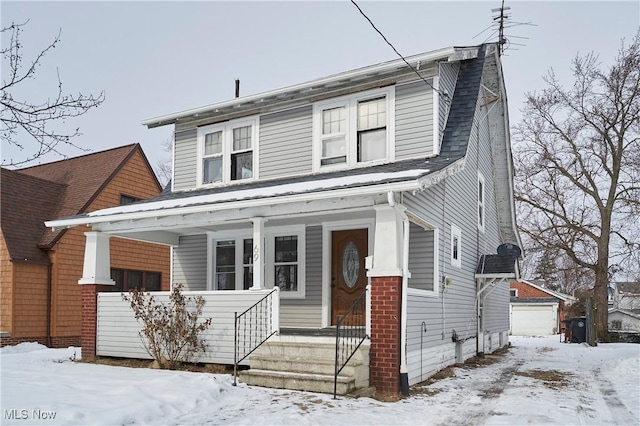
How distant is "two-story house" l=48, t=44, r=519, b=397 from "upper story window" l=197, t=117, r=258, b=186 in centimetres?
4

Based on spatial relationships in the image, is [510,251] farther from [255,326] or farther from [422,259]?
[255,326]

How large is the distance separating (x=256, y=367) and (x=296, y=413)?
259 centimetres

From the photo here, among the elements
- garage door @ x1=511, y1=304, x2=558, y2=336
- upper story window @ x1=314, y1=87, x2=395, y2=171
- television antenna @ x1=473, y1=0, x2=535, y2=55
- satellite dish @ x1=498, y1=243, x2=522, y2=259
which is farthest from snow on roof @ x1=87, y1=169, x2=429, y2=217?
garage door @ x1=511, y1=304, x2=558, y2=336

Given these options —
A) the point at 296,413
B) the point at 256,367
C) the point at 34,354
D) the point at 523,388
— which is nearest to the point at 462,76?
the point at 523,388

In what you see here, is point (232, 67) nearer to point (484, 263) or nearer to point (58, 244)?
point (58, 244)

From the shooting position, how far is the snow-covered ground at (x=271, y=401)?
6570 mm

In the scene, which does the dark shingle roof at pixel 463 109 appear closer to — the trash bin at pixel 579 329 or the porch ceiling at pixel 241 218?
Answer: the porch ceiling at pixel 241 218

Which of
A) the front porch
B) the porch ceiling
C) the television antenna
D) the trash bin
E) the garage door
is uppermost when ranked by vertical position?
the television antenna

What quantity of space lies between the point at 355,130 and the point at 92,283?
6.71 m

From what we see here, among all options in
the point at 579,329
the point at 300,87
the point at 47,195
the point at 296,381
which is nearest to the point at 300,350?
the point at 296,381

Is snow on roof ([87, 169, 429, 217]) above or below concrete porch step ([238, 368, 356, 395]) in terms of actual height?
above

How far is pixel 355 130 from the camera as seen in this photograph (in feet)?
38.1

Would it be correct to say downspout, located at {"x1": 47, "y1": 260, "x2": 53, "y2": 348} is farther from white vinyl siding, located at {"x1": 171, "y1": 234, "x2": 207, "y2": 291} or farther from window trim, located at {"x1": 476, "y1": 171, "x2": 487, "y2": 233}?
window trim, located at {"x1": 476, "y1": 171, "x2": 487, "y2": 233}

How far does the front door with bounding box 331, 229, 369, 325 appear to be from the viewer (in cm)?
1169
